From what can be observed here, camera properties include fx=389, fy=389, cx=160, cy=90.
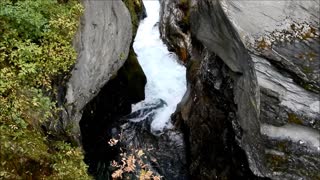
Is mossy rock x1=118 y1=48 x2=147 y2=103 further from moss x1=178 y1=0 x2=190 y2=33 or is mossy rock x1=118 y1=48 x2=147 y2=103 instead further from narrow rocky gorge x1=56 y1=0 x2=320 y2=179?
moss x1=178 y1=0 x2=190 y2=33

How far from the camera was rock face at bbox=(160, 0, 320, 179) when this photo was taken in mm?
6293

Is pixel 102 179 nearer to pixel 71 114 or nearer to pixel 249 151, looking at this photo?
pixel 71 114

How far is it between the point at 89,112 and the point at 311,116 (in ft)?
20.4

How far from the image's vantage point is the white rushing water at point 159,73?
12906 millimetres

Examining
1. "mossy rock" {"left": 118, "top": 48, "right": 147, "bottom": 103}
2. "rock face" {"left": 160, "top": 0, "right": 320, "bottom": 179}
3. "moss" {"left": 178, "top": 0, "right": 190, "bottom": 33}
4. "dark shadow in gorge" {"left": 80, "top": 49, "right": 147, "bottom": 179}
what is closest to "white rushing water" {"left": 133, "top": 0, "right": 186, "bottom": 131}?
"mossy rock" {"left": 118, "top": 48, "right": 147, "bottom": 103}

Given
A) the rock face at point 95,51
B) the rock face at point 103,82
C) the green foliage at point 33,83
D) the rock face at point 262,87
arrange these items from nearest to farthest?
the green foliage at point 33,83
the rock face at point 262,87
the rock face at point 95,51
the rock face at point 103,82

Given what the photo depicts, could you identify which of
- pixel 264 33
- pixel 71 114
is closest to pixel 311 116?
pixel 264 33

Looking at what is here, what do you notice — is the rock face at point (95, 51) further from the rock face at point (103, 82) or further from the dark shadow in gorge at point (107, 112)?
the dark shadow in gorge at point (107, 112)

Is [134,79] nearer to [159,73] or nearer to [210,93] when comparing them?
[159,73]

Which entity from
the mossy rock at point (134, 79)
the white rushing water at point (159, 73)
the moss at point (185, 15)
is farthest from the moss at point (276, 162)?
the moss at point (185, 15)

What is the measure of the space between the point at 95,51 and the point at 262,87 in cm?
376

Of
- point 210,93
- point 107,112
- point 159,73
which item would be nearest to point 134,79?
point 159,73

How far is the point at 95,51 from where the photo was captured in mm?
8547

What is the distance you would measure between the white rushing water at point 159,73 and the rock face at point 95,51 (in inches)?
118
